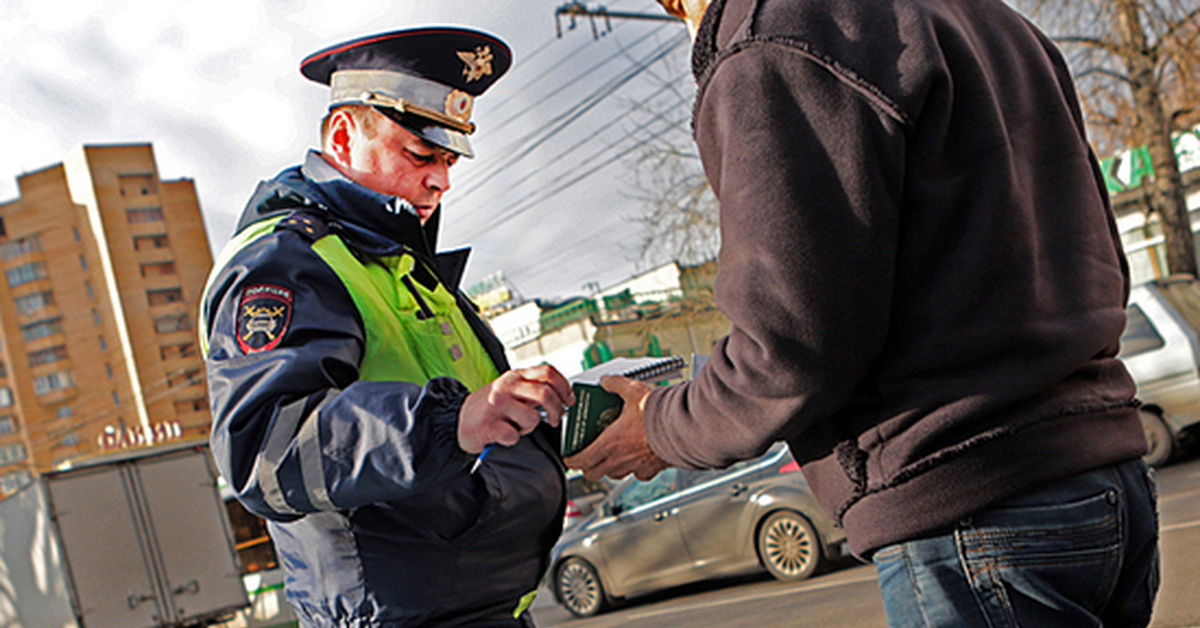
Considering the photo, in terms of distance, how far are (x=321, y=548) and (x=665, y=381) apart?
862 mm

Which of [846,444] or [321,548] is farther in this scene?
[321,548]

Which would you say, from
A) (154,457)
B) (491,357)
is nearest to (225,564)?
(154,457)

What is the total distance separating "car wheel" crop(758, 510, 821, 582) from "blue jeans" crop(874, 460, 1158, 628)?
7.23 m

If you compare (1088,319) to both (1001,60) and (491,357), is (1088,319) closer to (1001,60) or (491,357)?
(1001,60)

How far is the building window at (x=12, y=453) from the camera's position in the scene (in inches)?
2884

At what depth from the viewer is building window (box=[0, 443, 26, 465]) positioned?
73250 millimetres

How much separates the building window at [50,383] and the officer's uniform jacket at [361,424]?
84021 millimetres

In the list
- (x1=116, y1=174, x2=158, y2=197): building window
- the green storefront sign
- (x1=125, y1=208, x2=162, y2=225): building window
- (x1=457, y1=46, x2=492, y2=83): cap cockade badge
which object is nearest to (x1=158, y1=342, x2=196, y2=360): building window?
(x1=125, y1=208, x2=162, y2=225): building window

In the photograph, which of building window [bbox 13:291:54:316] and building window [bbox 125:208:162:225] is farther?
building window [bbox 125:208:162:225]

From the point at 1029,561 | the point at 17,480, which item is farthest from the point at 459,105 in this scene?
the point at 17,480

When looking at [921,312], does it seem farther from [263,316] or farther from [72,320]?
[72,320]

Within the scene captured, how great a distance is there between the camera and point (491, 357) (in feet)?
7.29

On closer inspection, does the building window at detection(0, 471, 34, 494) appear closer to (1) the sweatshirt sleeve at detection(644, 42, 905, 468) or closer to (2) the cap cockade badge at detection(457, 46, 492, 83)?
(2) the cap cockade badge at detection(457, 46, 492, 83)

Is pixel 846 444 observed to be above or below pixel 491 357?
below
